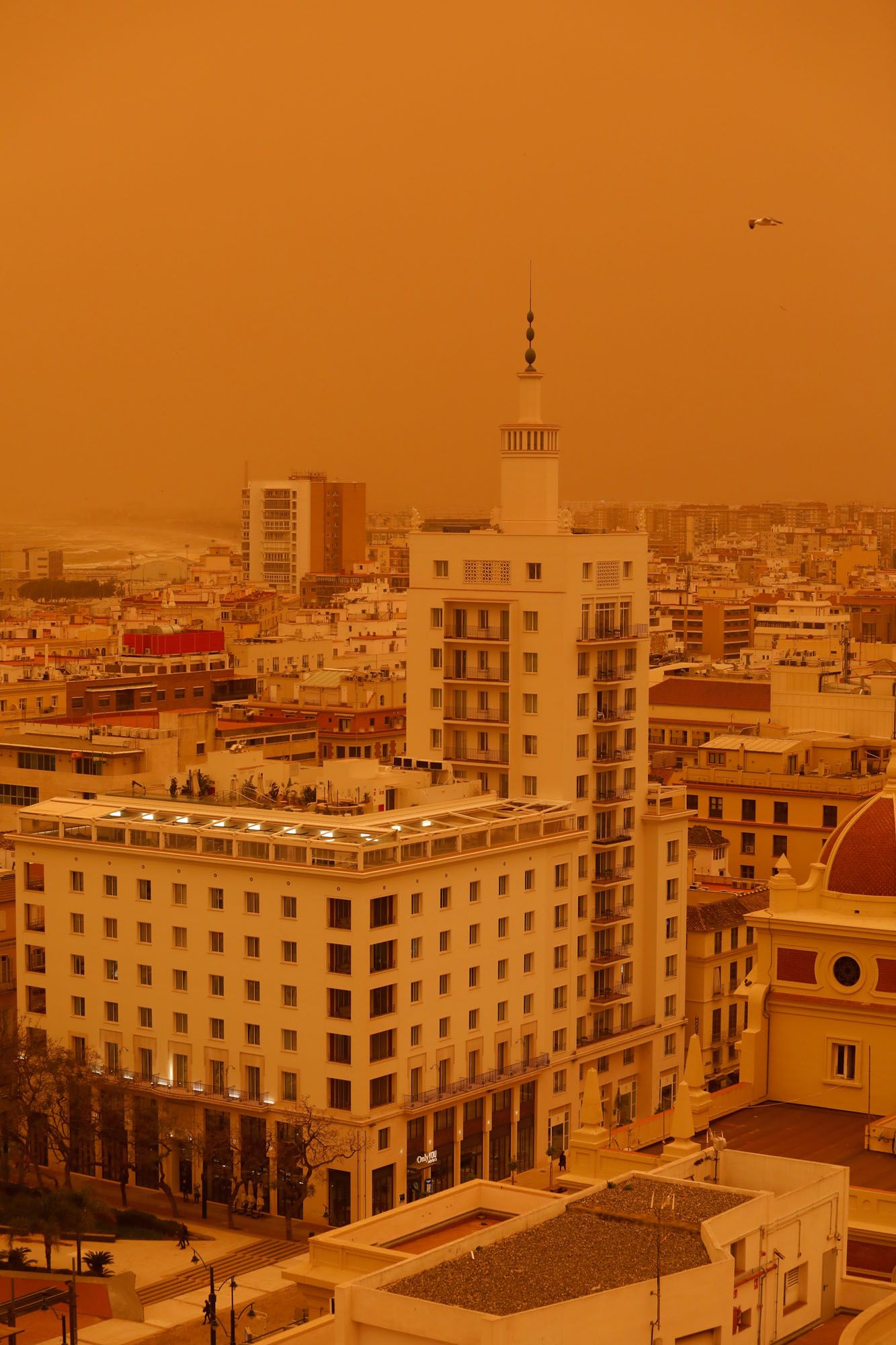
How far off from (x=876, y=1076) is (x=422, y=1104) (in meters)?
14.4

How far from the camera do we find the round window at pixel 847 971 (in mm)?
41750

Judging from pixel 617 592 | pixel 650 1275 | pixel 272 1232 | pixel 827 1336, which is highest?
pixel 617 592

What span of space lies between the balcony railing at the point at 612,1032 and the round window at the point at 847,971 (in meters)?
19.0

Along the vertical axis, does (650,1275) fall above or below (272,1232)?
above

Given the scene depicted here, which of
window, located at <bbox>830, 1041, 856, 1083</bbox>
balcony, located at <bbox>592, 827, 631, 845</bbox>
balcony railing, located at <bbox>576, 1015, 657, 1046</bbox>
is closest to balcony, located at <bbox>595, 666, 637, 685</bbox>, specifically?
balcony, located at <bbox>592, 827, 631, 845</bbox>

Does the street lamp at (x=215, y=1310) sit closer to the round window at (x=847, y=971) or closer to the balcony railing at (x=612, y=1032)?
the round window at (x=847, y=971)

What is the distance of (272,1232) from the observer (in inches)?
2045

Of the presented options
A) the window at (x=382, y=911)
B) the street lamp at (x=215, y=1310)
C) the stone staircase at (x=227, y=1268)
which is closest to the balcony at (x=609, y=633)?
the window at (x=382, y=911)

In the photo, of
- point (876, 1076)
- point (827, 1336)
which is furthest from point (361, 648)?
point (827, 1336)

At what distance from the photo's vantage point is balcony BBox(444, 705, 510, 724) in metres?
61.6

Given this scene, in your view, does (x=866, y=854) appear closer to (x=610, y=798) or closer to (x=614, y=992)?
(x=610, y=798)

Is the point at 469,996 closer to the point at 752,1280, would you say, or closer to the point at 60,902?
the point at 60,902

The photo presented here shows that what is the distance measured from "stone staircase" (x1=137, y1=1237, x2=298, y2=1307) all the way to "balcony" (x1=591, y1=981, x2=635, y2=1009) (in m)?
13.3

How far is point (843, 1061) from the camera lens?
137 feet
